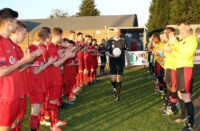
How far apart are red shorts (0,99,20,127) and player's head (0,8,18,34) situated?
0.92m

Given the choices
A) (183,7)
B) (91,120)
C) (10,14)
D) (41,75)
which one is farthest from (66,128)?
(183,7)

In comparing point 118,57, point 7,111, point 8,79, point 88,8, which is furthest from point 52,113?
point 88,8

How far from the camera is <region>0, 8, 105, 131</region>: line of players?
4508 mm

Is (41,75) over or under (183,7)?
under

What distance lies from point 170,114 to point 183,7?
40.8 metres

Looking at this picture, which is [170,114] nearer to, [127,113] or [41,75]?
[127,113]

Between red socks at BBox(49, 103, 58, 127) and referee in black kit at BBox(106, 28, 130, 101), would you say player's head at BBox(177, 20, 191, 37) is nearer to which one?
red socks at BBox(49, 103, 58, 127)

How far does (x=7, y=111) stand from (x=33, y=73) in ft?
6.57

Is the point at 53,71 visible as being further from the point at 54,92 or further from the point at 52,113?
the point at 52,113

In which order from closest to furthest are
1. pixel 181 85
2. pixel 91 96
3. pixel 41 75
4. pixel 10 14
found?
pixel 10 14
pixel 41 75
pixel 181 85
pixel 91 96

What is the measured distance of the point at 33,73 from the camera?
21.5 feet

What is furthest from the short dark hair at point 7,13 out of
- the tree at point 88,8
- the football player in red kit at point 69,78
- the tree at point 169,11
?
the tree at point 88,8

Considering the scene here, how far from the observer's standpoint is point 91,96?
12406mm

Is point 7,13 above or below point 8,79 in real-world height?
above
